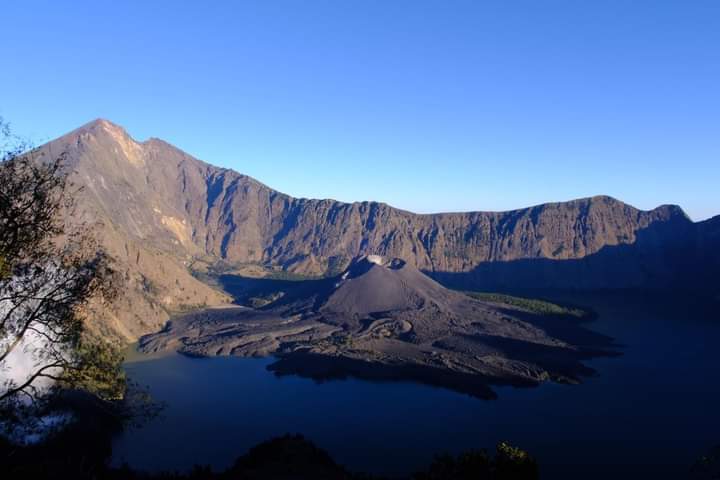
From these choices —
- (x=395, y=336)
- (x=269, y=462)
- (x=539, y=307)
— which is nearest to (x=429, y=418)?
(x=269, y=462)

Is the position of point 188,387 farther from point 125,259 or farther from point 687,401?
point 687,401

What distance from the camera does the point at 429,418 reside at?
5709 centimetres

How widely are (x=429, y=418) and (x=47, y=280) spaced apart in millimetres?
50110

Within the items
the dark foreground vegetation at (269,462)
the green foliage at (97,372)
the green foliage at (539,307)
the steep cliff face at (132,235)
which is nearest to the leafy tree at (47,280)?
the green foliage at (97,372)

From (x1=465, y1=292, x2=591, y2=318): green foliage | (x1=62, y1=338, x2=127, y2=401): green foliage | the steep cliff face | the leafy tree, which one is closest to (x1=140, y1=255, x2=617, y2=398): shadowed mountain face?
(x1=465, y1=292, x2=591, y2=318): green foliage

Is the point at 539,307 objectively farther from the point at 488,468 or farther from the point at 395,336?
the point at 488,468

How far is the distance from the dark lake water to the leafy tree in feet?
114

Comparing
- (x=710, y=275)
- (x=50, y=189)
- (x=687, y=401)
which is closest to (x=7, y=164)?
(x=50, y=189)

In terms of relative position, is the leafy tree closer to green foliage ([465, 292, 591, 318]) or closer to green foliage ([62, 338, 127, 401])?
green foliage ([62, 338, 127, 401])

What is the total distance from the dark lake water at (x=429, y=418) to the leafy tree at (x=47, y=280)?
34897 millimetres

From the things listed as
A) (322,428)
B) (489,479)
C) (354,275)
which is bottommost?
(322,428)

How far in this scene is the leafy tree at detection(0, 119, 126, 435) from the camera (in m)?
12.5

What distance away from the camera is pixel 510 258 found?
194m

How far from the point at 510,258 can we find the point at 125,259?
134026 mm
